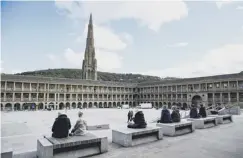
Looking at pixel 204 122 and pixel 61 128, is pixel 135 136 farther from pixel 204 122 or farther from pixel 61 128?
pixel 204 122

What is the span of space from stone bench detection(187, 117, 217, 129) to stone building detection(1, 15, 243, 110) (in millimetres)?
40947

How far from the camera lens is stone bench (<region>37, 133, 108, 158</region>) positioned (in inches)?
222

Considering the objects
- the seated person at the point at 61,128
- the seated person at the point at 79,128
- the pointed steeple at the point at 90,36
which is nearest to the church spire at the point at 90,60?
the pointed steeple at the point at 90,36

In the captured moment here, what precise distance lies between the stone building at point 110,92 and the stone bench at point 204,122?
40.9 metres

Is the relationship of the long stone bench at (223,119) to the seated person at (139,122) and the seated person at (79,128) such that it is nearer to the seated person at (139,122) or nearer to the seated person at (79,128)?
the seated person at (139,122)

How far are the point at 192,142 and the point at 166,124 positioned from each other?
179 centimetres

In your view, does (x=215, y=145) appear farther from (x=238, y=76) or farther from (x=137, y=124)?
(x=238, y=76)

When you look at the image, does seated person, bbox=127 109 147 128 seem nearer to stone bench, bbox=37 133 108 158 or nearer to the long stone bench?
stone bench, bbox=37 133 108 158

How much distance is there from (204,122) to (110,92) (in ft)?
216

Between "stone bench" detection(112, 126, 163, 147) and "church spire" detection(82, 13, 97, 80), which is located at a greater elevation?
"church spire" detection(82, 13, 97, 80)

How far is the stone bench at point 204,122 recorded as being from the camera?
38.2 ft

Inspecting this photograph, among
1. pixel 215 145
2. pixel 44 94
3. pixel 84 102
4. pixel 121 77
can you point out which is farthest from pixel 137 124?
pixel 121 77

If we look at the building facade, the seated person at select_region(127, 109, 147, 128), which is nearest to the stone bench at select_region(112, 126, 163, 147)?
the seated person at select_region(127, 109, 147, 128)

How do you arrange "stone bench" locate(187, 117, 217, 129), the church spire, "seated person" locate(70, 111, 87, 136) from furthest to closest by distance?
the church spire → "stone bench" locate(187, 117, 217, 129) → "seated person" locate(70, 111, 87, 136)
